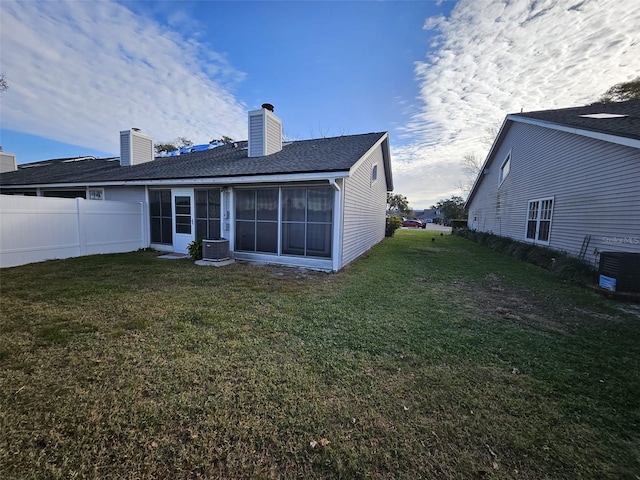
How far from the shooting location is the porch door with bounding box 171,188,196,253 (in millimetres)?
9102

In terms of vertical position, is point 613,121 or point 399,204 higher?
point 399,204

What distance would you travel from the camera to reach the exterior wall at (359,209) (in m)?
7.71

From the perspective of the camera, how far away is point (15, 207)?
6.86 meters

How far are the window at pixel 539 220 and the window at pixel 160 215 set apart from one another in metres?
14.0

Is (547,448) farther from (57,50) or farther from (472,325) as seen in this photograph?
(57,50)

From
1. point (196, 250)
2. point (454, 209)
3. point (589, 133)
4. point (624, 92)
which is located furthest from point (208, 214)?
point (454, 209)

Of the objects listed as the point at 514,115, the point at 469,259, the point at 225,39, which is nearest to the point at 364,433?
the point at 469,259

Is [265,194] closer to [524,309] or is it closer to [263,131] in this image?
[263,131]

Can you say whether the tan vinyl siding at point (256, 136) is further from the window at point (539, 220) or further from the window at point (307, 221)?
the window at point (539, 220)

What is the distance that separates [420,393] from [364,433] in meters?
0.75

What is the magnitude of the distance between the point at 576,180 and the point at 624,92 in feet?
61.0

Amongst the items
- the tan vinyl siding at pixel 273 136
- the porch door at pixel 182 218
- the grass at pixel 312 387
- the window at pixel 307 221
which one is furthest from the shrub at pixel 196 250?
the tan vinyl siding at pixel 273 136

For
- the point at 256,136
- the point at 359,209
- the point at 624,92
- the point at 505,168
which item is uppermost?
the point at 624,92

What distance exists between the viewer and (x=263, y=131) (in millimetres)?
9484
